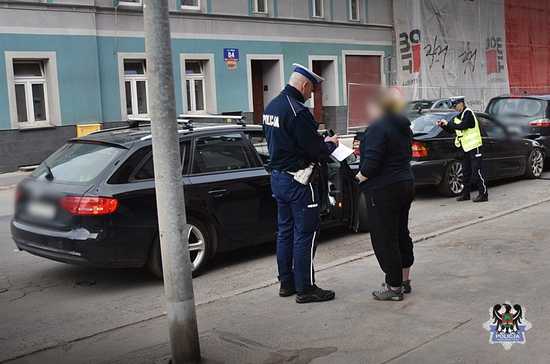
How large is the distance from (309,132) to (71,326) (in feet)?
7.94

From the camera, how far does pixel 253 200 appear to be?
23.5 ft

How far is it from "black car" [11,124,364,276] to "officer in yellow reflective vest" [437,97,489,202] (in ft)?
11.7

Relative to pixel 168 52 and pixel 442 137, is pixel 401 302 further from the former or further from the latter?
pixel 442 137

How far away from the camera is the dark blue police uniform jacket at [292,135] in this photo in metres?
5.23

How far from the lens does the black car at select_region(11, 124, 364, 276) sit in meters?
6.09

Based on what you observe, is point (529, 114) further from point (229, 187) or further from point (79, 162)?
point (79, 162)

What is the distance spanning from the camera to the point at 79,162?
6574 mm

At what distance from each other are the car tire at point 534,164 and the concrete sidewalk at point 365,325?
6721mm

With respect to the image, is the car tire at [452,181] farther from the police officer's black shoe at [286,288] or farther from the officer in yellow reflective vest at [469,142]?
the police officer's black shoe at [286,288]

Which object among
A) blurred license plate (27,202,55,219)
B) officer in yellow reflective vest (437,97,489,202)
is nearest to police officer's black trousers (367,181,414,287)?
blurred license plate (27,202,55,219)

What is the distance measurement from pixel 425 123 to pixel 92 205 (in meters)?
6.84

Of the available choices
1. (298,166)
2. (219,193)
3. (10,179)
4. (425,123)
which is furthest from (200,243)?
(10,179)

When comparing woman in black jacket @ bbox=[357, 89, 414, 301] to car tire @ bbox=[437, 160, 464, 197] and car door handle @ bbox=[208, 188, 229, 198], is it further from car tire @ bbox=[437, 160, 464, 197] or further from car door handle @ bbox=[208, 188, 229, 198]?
car tire @ bbox=[437, 160, 464, 197]

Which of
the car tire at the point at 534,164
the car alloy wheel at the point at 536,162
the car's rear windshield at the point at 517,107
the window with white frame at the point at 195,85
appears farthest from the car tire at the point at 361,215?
the window with white frame at the point at 195,85
